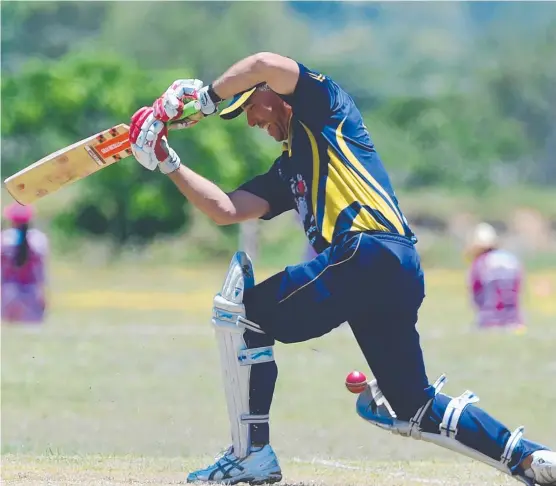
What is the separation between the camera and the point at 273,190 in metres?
6.99

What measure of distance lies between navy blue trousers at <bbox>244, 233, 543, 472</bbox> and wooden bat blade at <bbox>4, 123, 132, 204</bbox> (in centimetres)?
100

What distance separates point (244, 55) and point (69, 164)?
3688 inches

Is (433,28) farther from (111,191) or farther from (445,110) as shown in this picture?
(111,191)

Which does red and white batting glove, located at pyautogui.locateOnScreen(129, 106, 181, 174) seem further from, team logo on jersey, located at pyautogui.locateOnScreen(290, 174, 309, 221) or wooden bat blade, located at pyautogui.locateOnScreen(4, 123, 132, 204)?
team logo on jersey, located at pyautogui.locateOnScreen(290, 174, 309, 221)

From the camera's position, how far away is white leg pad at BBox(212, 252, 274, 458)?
257 inches

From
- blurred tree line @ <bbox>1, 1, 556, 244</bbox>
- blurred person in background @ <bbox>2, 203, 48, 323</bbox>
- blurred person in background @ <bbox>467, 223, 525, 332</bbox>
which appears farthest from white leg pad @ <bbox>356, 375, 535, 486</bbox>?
blurred tree line @ <bbox>1, 1, 556, 244</bbox>

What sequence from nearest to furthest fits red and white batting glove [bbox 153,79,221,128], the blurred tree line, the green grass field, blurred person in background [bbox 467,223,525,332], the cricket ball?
red and white batting glove [bbox 153,79,221,128] < the cricket ball < the green grass field < blurred person in background [bbox 467,223,525,332] < the blurred tree line

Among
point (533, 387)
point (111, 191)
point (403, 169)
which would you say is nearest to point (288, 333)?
point (533, 387)

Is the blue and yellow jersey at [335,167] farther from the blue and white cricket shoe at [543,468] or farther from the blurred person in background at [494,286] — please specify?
the blurred person in background at [494,286]

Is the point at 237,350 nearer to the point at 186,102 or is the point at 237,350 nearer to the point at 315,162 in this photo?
the point at 315,162

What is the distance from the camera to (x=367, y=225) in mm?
6285

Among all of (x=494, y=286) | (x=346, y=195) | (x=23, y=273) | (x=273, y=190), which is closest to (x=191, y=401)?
(x=273, y=190)

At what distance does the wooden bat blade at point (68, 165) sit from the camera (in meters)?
6.80

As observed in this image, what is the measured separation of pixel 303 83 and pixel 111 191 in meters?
43.1
